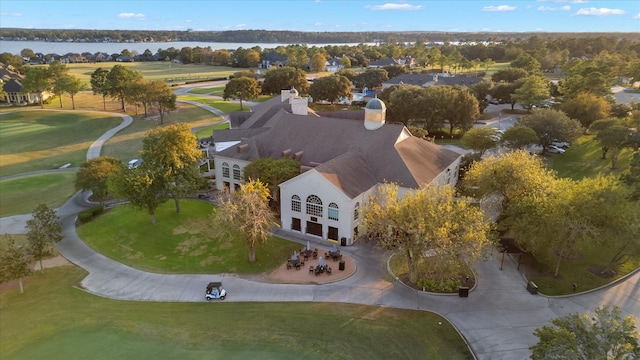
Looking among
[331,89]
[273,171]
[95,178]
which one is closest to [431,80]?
[331,89]

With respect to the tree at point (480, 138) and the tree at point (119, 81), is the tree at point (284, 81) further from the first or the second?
the tree at point (480, 138)

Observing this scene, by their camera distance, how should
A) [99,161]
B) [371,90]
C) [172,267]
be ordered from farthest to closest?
[371,90], [99,161], [172,267]

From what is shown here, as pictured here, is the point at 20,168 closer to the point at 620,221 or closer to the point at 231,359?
the point at 231,359

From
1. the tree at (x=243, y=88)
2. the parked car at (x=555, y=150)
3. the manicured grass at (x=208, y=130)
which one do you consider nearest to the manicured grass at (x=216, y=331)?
the parked car at (x=555, y=150)

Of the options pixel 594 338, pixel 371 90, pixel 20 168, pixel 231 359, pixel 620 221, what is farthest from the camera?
pixel 371 90

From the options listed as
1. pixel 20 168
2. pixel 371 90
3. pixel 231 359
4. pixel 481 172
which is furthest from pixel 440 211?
pixel 371 90

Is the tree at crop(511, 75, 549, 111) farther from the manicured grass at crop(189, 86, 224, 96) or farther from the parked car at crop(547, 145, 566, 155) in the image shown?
the manicured grass at crop(189, 86, 224, 96)
